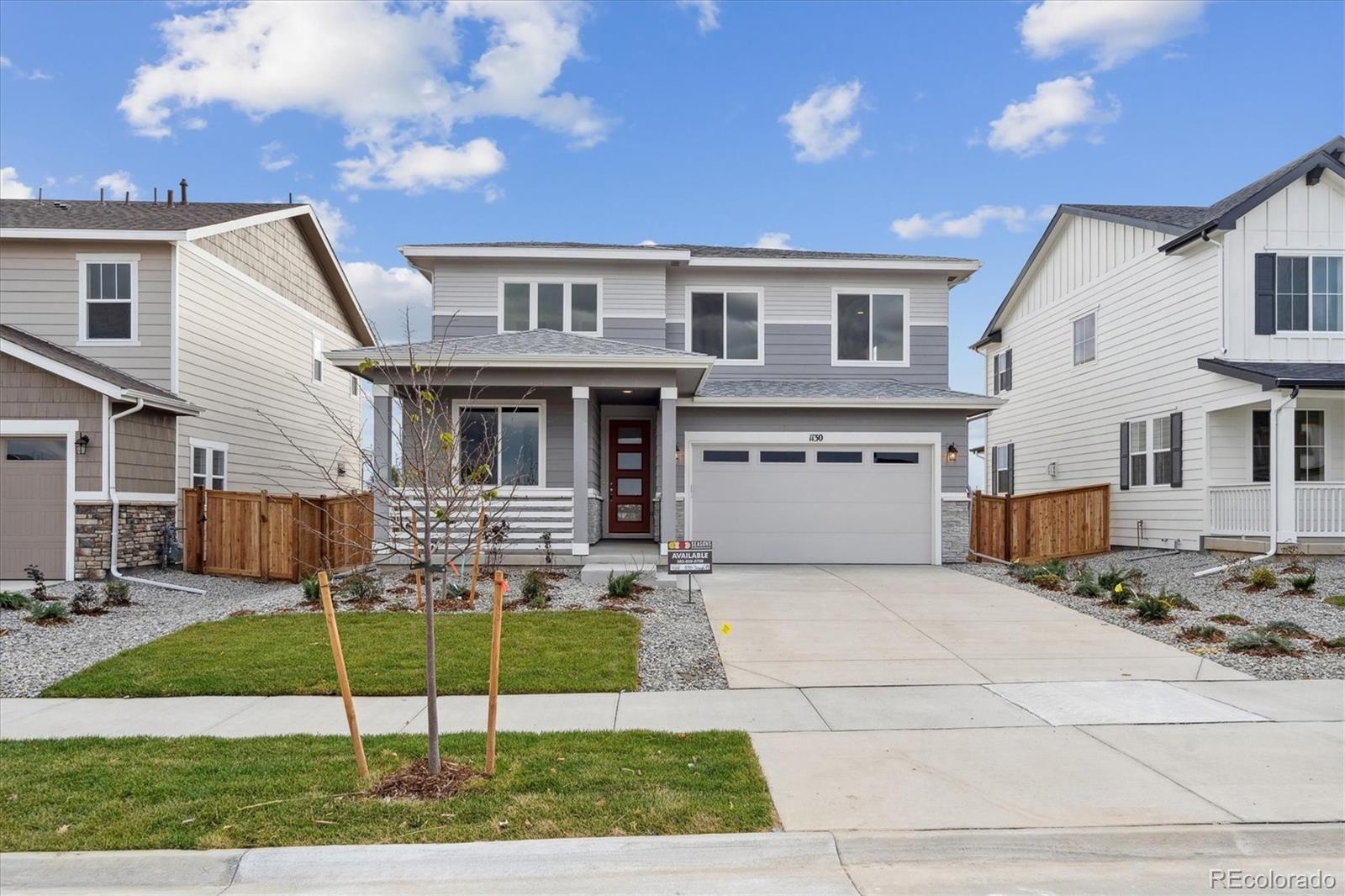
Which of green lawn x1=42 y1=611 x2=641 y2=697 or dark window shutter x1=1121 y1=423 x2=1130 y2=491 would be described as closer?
green lawn x1=42 y1=611 x2=641 y2=697

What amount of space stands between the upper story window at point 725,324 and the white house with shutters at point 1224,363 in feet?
25.7

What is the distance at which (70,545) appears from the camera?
45.2 ft

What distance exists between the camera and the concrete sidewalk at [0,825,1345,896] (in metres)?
4.16

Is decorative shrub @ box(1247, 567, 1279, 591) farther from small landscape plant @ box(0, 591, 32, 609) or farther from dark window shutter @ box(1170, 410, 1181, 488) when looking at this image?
small landscape plant @ box(0, 591, 32, 609)

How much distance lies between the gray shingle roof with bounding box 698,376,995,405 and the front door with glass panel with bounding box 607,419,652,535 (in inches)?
74.7

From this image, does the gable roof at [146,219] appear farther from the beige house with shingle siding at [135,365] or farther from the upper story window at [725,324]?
the upper story window at [725,324]

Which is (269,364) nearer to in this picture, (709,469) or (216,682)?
(709,469)

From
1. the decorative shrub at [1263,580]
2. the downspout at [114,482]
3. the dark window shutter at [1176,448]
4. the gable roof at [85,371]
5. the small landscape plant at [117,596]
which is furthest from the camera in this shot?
the dark window shutter at [1176,448]

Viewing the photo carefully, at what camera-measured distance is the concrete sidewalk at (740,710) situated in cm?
659

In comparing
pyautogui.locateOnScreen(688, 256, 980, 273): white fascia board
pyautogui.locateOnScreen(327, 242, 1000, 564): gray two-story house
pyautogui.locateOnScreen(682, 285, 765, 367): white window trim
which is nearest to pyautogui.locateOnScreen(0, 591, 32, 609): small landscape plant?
pyautogui.locateOnScreen(327, 242, 1000, 564): gray two-story house

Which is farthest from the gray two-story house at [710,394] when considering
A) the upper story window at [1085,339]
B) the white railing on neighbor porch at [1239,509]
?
the upper story window at [1085,339]

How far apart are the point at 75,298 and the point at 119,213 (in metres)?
2.25

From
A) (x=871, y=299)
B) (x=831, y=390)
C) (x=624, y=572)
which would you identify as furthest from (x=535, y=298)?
(x=871, y=299)

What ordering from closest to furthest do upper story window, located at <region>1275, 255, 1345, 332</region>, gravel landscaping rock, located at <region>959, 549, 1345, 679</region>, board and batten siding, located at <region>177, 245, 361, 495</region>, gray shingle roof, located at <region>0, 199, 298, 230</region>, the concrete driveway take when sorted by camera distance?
the concrete driveway
gravel landscaping rock, located at <region>959, 549, 1345, 679</region>
gray shingle roof, located at <region>0, 199, 298, 230</region>
upper story window, located at <region>1275, 255, 1345, 332</region>
board and batten siding, located at <region>177, 245, 361, 495</region>
